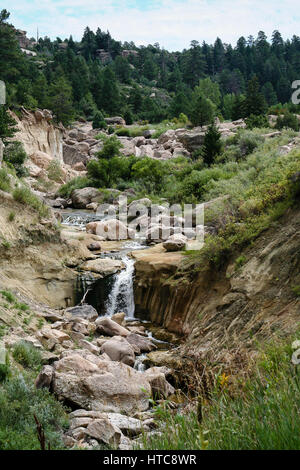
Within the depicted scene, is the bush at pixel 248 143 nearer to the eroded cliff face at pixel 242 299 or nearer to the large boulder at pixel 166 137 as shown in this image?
the large boulder at pixel 166 137

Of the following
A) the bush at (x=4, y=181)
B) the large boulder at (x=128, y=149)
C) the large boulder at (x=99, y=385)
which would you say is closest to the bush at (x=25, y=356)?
the large boulder at (x=99, y=385)

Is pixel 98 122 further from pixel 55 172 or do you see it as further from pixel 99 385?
pixel 99 385

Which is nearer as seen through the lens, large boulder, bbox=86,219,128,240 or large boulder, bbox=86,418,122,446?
large boulder, bbox=86,418,122,446

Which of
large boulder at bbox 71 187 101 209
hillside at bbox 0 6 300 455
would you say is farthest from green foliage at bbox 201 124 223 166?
large boulder at bbox 71 187 101 209

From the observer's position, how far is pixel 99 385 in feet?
20.6

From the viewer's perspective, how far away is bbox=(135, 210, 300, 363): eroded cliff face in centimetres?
684

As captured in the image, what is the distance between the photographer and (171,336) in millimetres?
10680

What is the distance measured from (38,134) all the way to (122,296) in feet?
102

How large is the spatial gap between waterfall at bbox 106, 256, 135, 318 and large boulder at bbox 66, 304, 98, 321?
4.97ft

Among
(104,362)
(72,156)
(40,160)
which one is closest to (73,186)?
(40,160)

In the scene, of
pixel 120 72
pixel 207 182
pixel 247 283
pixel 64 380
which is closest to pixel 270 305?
pixel 247 283

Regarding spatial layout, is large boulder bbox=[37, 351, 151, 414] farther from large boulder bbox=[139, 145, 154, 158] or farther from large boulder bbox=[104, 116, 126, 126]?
large boulder bbox=[104, 116, 126, 126]

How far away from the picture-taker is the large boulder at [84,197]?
2952cm
